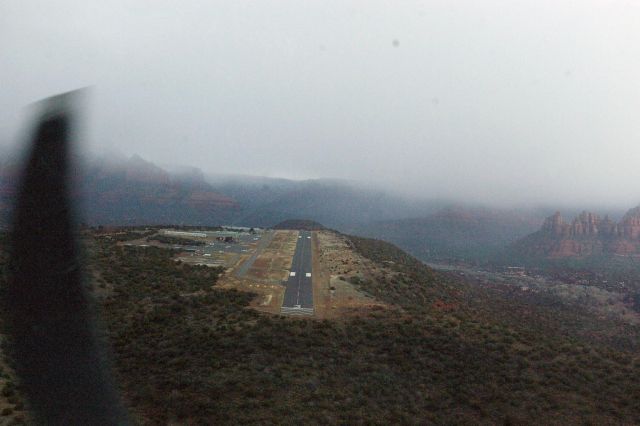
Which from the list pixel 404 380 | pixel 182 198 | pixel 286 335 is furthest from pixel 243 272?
pixel 182 198

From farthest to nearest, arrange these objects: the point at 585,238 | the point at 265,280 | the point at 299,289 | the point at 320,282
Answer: the point at 585,238
the point at 320,282
the point at 265,280
the point at 299,289

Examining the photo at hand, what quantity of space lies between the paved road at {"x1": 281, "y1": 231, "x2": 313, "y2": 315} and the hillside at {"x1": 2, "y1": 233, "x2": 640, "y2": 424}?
223cm

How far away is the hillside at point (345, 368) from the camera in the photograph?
10086 millimetres

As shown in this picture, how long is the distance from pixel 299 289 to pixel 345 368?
1212 centimetres

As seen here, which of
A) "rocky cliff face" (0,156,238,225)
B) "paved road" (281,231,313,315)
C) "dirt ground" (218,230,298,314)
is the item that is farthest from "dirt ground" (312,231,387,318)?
"rocky cliff face" (0,156,238,225)

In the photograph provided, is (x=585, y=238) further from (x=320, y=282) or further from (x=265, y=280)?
(x=265, y=280)

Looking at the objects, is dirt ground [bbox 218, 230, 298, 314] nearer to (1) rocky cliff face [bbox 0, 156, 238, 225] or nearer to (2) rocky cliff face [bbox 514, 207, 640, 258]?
(1) rocky cliff face [bbox 0, 156, 238, 225]

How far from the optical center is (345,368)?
13016mm

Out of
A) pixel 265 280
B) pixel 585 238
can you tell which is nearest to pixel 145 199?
pixel 265 280

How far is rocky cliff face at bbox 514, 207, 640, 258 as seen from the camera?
141 m

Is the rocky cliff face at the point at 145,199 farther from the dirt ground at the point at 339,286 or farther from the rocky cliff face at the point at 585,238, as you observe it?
the rocky cliff face at the point at 585,238

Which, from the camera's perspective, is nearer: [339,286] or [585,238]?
[339,286]

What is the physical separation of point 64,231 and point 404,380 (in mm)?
11785

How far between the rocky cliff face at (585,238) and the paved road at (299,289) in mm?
147799
